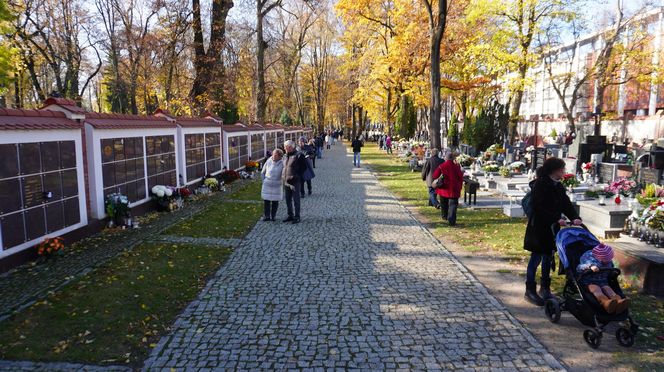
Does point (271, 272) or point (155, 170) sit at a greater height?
point (155, 170)

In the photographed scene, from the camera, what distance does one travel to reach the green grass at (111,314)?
14.6 feet

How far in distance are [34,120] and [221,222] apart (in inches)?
176

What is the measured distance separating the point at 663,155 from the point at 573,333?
42.5ft

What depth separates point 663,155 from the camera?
1491 centimetres

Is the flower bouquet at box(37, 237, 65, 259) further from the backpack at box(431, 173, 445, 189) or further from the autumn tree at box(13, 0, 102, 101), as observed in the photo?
the autumn tree at box(13, 0, 102, 101)

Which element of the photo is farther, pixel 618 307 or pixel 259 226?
pixel 259 226

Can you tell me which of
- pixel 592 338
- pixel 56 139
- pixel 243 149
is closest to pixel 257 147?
pixel 243 149

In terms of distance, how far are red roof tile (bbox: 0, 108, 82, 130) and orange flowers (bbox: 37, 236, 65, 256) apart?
1.76 m

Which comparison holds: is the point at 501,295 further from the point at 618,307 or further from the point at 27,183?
the point at 27,183

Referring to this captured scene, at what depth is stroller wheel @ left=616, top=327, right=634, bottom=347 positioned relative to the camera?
4566mm

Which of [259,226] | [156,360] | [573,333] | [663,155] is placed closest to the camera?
[156,360]

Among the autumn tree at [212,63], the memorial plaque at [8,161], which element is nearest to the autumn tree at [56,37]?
the autumn tree at [212,63]

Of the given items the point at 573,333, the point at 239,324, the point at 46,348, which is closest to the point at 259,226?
the point at 239,324

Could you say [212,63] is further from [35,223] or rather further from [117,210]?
[35,223]
